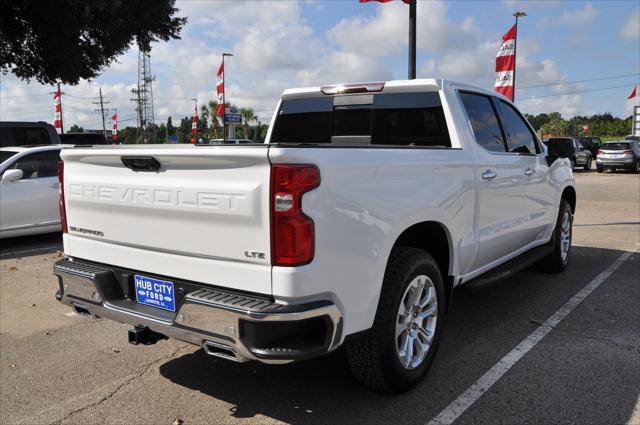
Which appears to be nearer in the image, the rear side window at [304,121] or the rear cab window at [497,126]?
the rear cab window at [497,126]

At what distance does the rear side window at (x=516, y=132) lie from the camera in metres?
4.93

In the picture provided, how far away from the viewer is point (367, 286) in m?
2.86

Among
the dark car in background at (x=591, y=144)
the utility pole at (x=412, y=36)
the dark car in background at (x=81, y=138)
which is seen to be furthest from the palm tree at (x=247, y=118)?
the utility pole at (x=412, y=36)

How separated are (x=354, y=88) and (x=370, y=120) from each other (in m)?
0.31

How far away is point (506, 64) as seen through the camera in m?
12.7

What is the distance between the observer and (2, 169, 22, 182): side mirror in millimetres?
8023

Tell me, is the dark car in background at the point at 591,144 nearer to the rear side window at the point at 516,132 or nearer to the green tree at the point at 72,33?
the green tree at the point at 72,33

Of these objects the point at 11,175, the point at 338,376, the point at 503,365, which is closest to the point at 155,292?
the point at 338,376

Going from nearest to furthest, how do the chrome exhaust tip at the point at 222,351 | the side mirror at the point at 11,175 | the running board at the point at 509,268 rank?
the chrome exhaust tip at the point at 222,351, the running board at the point at 509,268, the side mirror at the point at 11,175

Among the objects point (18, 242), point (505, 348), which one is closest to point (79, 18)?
point (18, 242)

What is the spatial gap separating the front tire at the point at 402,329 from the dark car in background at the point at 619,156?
2681 centimetres

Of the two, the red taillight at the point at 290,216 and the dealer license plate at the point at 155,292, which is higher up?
the red taillight at the point at 290,216

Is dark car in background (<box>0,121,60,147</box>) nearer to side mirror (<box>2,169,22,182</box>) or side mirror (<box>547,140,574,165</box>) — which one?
side mirror (<box>2,169,22,182</box>)

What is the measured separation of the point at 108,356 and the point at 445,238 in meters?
2.67
